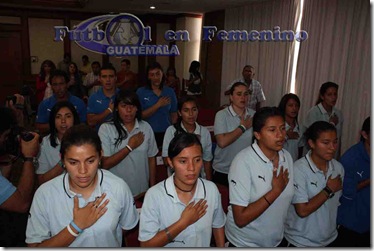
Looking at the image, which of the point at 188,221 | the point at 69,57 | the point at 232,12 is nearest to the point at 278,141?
the point at 188,221

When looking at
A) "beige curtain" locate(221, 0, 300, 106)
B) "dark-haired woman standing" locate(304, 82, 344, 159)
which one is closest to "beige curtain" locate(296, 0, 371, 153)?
"beige curtain" locate(221, 0, 300, 106)

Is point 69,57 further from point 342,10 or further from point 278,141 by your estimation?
point 278,141

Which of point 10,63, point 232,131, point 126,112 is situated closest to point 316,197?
point 232,131

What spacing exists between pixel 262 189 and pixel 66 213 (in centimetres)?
95

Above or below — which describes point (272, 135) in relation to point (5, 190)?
above

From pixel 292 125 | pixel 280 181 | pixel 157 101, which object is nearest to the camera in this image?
pixel 280 181

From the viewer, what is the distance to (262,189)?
1706 millimetres

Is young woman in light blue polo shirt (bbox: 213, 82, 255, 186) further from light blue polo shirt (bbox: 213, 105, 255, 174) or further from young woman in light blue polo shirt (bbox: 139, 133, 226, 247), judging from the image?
young woman in light blue polo shirt (bbox: 139, 133, 226, 247)

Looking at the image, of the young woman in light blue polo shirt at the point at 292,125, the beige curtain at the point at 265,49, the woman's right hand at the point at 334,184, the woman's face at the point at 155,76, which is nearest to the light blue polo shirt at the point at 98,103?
the woman's face at the point at 155,76

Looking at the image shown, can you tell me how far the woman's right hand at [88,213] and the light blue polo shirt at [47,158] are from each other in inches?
33.1

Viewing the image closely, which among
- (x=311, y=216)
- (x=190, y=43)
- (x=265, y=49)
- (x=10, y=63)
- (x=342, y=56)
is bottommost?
(x=311, y=216)

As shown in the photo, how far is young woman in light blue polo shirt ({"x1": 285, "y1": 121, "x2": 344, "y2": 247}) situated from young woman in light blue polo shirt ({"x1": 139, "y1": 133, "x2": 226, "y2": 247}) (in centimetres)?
50

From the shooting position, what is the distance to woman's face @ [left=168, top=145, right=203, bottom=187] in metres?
1.56

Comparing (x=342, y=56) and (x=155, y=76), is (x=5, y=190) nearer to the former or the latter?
(x=155, y=76)
